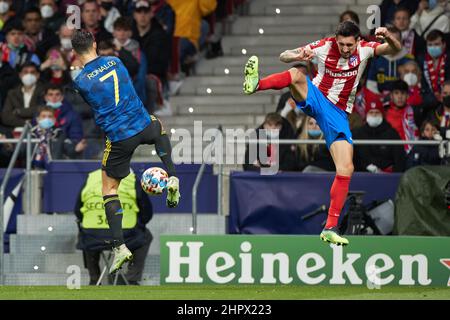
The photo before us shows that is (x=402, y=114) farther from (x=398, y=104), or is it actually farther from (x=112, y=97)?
(x=112, y=97)

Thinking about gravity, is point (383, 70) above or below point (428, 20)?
below

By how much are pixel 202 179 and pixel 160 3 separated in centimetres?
505

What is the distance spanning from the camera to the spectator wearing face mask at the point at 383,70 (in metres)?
21.0

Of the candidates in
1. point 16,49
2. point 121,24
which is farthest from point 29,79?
point 121,24

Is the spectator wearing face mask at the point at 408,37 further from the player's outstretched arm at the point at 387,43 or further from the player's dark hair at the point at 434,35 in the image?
the player's outstretched arm at the point at 387,43

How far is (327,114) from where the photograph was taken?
1570cm

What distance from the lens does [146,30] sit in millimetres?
22906

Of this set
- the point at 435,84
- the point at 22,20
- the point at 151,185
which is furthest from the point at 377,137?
the point at 22,20

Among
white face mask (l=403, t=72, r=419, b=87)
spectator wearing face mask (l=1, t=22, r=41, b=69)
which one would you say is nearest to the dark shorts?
white face mask (l=403, t=72, r=419, b=87)

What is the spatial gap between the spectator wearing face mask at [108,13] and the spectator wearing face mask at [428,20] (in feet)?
16.0

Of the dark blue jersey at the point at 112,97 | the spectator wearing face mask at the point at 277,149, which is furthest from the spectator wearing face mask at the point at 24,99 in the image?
the dark blue jersey at the point at 112,97

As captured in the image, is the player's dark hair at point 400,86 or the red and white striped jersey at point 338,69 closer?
the red and white striped jersey at point 338,69

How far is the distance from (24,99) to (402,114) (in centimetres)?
559

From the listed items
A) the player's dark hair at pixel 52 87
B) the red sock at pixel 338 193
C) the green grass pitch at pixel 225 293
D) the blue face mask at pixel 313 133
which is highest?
the player's dark hair at pixel 52 87
